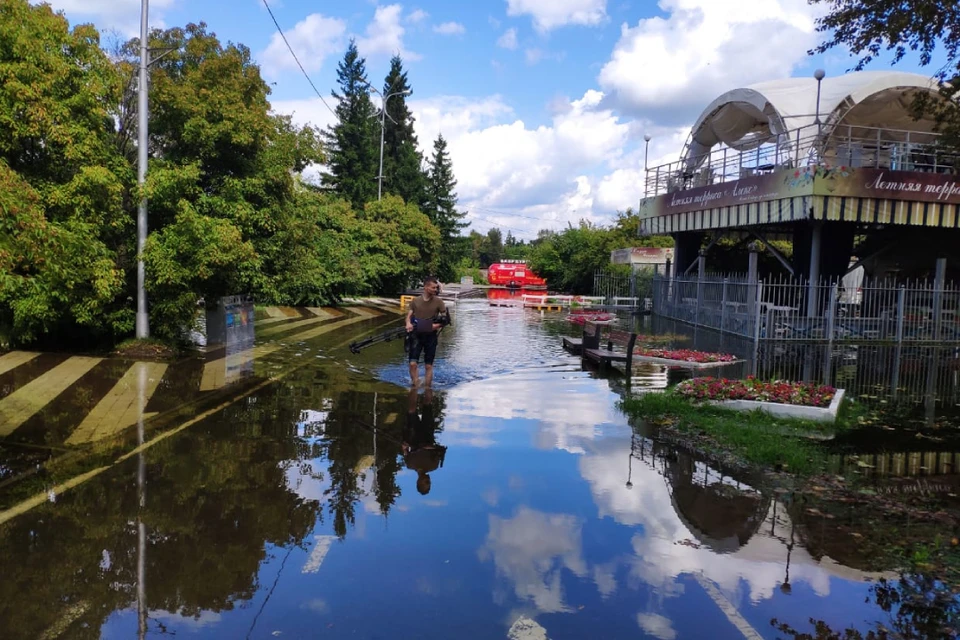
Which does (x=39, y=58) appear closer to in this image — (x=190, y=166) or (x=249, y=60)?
(x=190, y=166)

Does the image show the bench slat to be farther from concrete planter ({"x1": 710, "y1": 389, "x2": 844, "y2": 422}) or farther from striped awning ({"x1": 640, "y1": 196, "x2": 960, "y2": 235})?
striped awning ({"x1": 640, "y1": 196, "x2": 960, "y2": 235})

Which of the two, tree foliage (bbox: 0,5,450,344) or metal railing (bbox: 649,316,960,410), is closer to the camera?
tree foliage (bbox: 0,5,450,344)

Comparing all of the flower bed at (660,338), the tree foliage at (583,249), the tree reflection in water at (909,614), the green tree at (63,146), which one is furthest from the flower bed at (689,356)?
the tree foliage at (583,249)

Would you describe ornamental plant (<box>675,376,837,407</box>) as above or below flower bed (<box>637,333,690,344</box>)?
above

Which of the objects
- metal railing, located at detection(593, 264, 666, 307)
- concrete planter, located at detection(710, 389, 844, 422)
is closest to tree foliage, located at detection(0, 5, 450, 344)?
concrete planter, located at detection(710, 389, 844, 422)

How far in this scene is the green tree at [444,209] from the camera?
2368 inches

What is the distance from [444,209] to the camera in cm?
6569

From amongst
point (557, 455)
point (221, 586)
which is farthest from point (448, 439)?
point (221, 586)

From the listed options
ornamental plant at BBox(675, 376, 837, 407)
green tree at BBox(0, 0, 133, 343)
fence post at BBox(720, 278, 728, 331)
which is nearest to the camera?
ornamental plant at BBox(675, 376, 837, 407)

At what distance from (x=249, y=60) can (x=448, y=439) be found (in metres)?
11.1

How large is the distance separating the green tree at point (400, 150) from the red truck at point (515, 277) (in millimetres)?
10553

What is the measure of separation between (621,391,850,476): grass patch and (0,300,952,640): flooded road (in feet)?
Result: 1.53

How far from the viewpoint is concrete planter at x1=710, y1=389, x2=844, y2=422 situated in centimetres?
995

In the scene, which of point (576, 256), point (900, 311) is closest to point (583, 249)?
point (576, 256)
